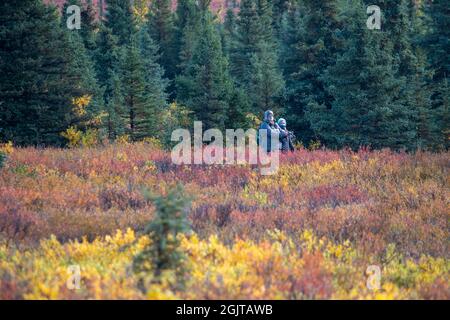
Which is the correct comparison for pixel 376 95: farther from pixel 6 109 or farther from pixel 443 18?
pixel 6 109

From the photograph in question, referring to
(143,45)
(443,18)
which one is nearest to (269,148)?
(443,18)

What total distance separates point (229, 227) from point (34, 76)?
1709 centimetres

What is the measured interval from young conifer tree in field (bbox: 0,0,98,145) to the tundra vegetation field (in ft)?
27.9

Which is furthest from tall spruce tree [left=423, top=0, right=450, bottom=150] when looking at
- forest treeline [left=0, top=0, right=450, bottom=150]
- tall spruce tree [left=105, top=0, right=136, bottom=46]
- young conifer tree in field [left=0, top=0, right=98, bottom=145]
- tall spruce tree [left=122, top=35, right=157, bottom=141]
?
tall spruce tree [left=105, top=0, right=136, bottom=46]

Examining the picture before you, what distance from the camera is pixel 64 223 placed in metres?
7.92

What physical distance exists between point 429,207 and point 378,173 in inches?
112

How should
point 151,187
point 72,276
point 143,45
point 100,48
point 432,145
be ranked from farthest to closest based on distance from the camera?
point 143,45
point 100,48
point 432,145
point 151,187
point 72,276

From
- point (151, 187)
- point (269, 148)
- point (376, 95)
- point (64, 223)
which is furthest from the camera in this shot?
point (376, 95)

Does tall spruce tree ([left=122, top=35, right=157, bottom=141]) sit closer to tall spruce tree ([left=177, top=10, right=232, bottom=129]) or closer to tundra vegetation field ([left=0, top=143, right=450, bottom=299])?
tall spruce tree ([left=177, top=10, right=232, bottom=129])

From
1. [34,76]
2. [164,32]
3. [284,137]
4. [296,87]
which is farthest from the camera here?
[164,32]

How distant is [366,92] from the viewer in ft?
78.7

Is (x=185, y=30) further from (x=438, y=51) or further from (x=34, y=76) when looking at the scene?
(x=34, y=76)

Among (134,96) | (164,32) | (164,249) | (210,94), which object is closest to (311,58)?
(210,94)
